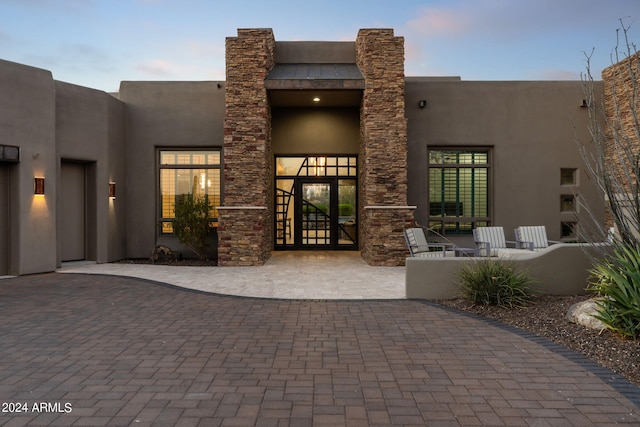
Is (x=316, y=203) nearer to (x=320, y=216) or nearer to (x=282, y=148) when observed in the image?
(x=320, y=216)

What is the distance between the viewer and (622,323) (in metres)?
4.36

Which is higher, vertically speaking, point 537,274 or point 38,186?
point 38,186

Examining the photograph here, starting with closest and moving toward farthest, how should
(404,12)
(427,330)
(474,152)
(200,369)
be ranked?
(200,369)
(427,330)
(474,152)
(404,12)

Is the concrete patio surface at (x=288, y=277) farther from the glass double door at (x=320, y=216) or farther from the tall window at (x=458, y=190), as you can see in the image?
the tall window at (x=458, y=190)

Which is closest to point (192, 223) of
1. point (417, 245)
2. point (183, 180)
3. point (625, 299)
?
point (183, 180)

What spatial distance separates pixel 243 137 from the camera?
10.3 m

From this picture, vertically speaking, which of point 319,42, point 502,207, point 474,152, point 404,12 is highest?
point 404,12

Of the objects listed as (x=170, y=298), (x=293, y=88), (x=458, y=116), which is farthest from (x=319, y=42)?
(x=170, y=298)

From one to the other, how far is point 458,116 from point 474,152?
123 cm

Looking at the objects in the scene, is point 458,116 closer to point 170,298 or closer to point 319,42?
point 319,42

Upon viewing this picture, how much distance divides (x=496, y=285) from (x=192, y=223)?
8.06 m

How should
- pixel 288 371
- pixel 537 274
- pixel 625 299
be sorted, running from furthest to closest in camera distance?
pixel 537 274 → pixel 625 299 → pixel 288 371

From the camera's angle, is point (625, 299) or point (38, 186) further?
point (38, 186)

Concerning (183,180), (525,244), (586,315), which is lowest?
(586,315)
